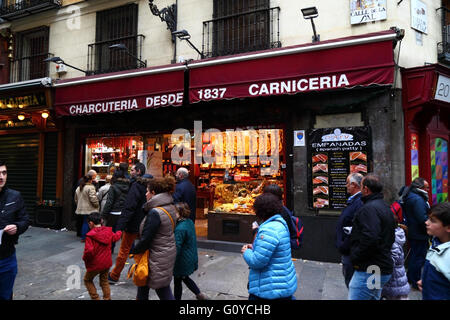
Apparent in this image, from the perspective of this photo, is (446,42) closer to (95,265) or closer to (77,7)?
(95,265)

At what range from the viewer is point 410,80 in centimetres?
639

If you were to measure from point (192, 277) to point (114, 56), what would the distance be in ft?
25.5

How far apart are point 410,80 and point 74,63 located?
33.6ft

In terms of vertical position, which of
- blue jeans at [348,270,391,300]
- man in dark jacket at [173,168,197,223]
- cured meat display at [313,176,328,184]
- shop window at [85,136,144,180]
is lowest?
blue jeans at [348,270,391,300]

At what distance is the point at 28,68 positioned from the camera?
11547 millimetres

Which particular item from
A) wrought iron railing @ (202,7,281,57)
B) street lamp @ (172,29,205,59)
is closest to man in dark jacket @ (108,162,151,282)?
street lamp @ (172,29,205,59)

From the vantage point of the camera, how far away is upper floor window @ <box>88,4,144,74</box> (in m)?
9.64

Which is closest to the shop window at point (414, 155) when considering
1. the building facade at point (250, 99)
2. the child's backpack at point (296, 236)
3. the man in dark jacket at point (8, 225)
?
the building facade at point (250, 99)

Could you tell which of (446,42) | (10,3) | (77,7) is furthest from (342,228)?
(10,3)

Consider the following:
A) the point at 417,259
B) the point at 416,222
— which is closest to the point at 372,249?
the point at 416,222

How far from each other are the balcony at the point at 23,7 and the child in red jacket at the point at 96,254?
10008 millimetres

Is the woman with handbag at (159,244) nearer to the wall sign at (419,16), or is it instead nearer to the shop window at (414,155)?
the shop window at (414,155)

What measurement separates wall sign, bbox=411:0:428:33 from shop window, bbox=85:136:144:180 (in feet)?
26.0

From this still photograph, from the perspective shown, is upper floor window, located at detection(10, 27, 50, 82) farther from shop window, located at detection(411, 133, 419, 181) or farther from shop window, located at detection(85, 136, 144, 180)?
shop window, located at detection(411, 133, 419, 181)
